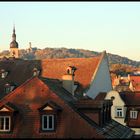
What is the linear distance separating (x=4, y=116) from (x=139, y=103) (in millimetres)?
23758

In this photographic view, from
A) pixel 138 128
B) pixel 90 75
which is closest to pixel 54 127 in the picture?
pixel 138 128

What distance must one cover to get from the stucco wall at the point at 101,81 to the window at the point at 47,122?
2448 centimetres

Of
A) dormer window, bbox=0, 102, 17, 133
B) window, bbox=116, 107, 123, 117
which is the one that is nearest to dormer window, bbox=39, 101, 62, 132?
dormer window, bbox=0, 102, 17, 133

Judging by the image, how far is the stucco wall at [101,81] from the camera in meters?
49.2

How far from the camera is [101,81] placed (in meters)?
51.6

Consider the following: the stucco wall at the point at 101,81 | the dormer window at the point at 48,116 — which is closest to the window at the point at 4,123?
the dormer window at the point at 48,116

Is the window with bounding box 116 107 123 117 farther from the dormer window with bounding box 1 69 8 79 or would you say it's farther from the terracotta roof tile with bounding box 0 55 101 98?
the dormer window with bounding box 1 69 8 79

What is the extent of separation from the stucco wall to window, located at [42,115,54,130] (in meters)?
24.5

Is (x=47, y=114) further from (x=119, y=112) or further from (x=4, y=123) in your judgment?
(x=119, y=112)

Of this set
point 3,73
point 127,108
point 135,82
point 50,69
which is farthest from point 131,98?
point 135,82

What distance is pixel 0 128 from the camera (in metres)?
24.1

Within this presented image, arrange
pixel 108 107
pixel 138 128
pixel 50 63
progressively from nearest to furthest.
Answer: pixel 108 107, pixel 138 128, pixel 50 63

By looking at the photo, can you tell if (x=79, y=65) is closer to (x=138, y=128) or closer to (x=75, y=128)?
(x=138, y=128)

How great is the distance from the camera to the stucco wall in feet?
162
